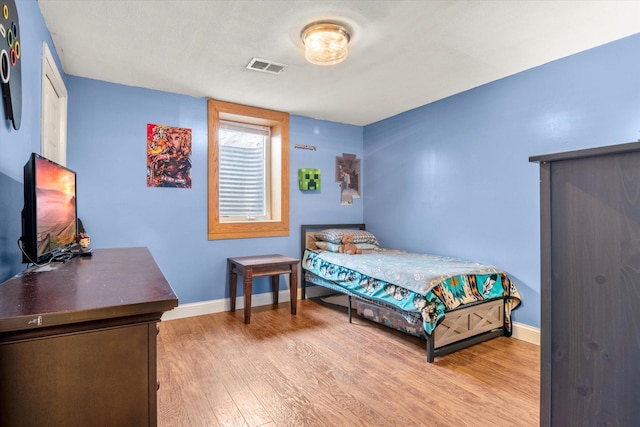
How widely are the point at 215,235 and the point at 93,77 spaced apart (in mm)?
1859

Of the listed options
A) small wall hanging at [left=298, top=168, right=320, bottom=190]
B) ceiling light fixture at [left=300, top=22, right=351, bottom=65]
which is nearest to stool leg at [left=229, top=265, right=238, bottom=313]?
Answer: small wall hanging at [left=298, top=168, right=320, bottom=190]

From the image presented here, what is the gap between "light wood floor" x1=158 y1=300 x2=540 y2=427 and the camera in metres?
1.80

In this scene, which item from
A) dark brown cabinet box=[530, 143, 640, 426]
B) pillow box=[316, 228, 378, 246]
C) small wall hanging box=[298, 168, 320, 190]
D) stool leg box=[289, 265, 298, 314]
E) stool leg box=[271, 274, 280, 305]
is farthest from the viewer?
small wall hanging box=[298, 168, 320, 190]

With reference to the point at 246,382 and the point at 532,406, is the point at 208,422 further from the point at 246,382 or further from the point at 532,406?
the point at 532,406

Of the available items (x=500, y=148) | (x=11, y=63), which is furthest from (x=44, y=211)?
(x=500, y=148)

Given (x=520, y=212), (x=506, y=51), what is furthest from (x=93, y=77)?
(x=520, y=212)

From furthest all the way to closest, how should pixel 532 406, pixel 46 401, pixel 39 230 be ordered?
pixel 532 406 < pixel 39 230 < pixel 46 401

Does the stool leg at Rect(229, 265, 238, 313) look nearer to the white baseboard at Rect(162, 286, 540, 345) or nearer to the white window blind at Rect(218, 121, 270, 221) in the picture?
the white baseboard at Rect(162, 286, 540, 345)

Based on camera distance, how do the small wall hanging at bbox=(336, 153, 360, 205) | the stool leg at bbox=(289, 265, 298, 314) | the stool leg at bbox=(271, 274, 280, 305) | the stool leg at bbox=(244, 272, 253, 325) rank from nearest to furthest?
the stool leg at bbox=(244, 272, 253, 325) < the stool leg at bbox=(289, 265, 298, 314) < the stool leg at bbox=(271, 274, 280, 305) < the small wall hanging at bbox=(336, 153, 360, 205)

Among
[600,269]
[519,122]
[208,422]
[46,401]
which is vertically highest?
[519,122]

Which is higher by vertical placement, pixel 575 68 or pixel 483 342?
pixel 575 68

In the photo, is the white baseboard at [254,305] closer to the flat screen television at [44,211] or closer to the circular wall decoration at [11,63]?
the flat screen television at [44,211]

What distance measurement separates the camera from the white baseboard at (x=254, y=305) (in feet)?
9.23

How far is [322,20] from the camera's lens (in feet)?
6.84
